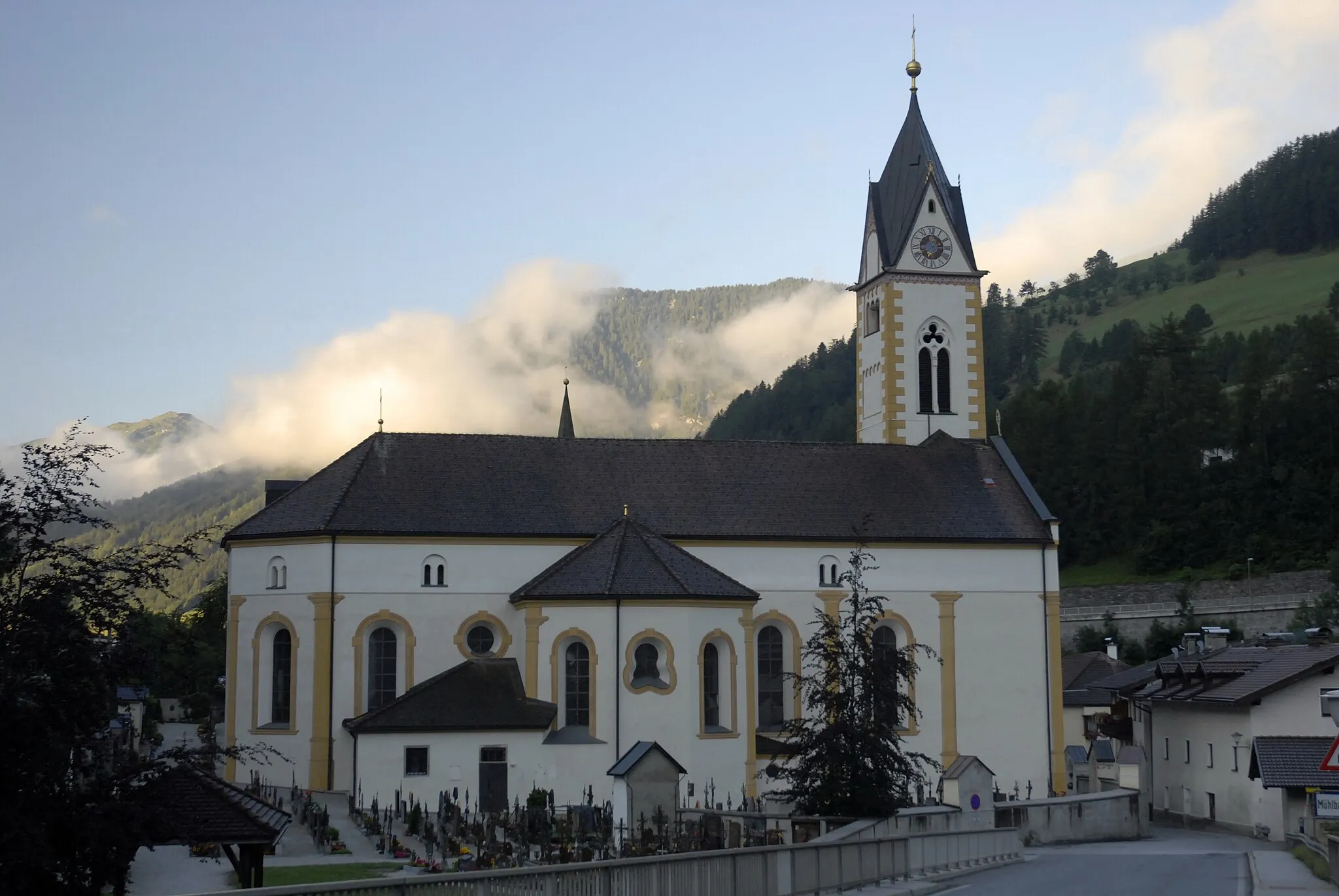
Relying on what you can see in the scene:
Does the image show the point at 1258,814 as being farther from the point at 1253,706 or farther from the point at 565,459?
the point at 565,459

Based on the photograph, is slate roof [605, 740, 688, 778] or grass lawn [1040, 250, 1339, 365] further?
grass lawn [1040, 250, 1339, 365]

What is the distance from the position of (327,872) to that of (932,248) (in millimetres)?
34925

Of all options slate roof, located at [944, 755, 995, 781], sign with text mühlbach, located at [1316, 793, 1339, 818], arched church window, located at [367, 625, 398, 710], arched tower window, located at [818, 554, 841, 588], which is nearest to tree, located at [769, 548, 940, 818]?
slate roof, located at [944, 755, 995, 781]

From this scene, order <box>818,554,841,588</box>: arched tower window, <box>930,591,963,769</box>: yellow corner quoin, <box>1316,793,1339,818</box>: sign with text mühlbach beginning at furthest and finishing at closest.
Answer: <box>818,554,841,588</box>: arched tower window
<box>930,591,963,769</box>: yellow corner quoin
<box>1316,793,1339,818</box>: sign with text mühlbach

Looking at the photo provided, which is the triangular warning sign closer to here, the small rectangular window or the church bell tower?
the small rectangular window

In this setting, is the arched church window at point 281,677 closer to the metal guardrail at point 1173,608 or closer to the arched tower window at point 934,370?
the arched tower window at point 934,370

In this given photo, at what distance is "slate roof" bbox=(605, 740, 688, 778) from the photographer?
126 ft

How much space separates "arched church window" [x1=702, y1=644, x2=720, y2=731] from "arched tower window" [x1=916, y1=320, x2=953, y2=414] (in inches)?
570

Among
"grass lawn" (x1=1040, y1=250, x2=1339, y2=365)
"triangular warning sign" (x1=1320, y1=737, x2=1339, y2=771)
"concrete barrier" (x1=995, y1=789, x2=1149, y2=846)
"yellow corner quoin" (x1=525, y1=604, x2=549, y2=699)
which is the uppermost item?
"grass lawn" (x1=1040, y1=250, x2=1339, y2=365)

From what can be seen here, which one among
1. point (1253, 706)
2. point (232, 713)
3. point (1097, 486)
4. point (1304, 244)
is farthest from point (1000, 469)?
point (1304, 244)

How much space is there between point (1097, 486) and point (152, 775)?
92.5 m

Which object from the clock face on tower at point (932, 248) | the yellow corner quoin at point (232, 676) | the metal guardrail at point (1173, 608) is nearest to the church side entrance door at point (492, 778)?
the yellow corner quoin at point (232, 676)

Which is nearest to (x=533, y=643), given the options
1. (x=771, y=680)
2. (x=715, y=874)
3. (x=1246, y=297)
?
(x=771, y=680)

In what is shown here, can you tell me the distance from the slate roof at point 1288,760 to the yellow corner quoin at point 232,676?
3027 cm
